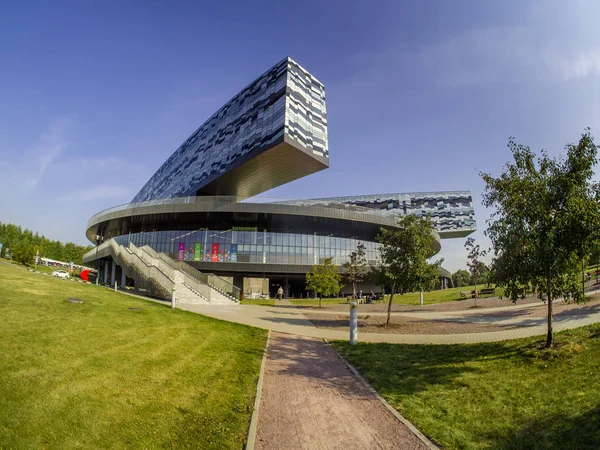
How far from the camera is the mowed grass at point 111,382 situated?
5379 millimetres

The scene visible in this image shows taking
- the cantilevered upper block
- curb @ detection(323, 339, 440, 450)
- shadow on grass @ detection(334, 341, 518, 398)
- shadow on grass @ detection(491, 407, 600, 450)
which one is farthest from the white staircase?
shadow on grass @ detection(491, 407, 600, 450)

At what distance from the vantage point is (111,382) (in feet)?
23.2

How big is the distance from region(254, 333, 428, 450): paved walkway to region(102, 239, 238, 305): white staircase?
688 inches

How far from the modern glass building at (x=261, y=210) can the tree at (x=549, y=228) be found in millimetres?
37021

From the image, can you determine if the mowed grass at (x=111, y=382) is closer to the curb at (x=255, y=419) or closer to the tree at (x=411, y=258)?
the curb at (x=255, y=419)

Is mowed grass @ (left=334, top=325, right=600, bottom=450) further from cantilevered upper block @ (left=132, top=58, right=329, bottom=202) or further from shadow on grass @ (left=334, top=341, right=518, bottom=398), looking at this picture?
cantilevered upper block @ (left=132, top=58, right=329, bottom=202)

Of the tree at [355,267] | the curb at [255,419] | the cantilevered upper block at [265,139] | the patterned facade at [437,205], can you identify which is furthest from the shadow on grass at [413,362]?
the patterned facade at [437,205]

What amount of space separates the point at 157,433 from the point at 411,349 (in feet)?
33.5

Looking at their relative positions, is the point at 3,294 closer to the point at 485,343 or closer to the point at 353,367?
the point at 353,367

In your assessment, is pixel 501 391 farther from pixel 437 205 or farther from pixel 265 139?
pixel 437 205

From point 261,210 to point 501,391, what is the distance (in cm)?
4714

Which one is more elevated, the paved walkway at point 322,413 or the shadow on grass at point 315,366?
the paved walkway at point 322,413

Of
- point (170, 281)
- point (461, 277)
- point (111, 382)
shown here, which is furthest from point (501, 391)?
point (461, 277)

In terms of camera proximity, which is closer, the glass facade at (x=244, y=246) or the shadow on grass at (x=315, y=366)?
the shadow on grass at (x=315, y=366)
